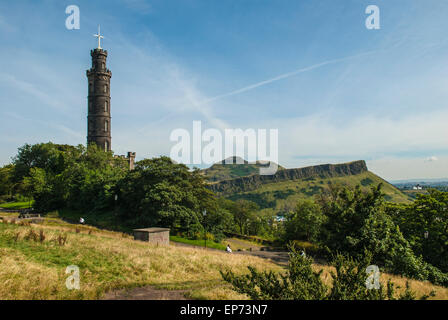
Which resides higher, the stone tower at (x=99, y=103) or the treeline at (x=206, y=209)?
the stone tower at (x=99, y=103)

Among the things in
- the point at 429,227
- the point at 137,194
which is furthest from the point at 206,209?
the point at 429,227

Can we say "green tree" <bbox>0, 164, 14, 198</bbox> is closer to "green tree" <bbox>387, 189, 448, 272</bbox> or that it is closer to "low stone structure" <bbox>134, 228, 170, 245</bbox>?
"low stone structure" <bbox>134, 228, 170, 245</bbox>

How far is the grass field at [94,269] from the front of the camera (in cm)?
1132

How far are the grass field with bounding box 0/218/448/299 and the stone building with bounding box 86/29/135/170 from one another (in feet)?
218

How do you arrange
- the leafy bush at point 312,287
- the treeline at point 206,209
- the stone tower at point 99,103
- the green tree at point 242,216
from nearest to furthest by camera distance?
the leafy bush at point 312,287 → the treeline at point 206,209 → the green tree at point 242,216 → the stone tower at point 99,103

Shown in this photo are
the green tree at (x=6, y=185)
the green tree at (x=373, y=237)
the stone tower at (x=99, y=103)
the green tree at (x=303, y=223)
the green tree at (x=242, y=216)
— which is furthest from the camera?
the stone tower at (x=99, y=103)

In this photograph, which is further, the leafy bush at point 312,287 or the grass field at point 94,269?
the grass field at point 94,269

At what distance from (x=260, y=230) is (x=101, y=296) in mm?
66597

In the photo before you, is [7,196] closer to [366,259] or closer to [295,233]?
[295,233]

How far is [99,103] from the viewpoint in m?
81.4

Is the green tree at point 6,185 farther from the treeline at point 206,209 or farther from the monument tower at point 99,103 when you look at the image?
the monument tower at point 99,103

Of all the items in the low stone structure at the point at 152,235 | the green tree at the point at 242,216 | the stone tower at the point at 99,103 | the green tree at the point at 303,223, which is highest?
the stone tower at the point at 99,103

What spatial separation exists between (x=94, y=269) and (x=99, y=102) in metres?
75.1

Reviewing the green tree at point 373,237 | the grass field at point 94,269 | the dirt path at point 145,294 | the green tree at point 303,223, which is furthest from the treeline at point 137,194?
the dirt path at point 145,294
